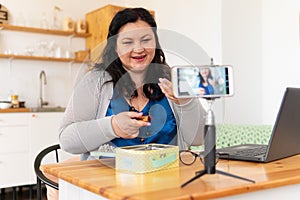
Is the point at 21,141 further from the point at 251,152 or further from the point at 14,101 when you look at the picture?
the point at 251,152

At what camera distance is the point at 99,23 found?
457 centimetres

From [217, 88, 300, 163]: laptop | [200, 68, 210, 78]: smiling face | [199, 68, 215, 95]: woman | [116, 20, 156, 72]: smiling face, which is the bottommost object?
[217, 88, 300, 163]: laptop

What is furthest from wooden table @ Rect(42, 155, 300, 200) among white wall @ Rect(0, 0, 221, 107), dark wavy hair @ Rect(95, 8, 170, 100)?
white wall @ Rect(0, 0, 221, 107)

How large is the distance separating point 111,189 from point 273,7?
322 cm

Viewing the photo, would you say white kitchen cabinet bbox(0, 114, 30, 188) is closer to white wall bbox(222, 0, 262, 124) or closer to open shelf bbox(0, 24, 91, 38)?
open shelf bbox(0, 24, 91, 38)

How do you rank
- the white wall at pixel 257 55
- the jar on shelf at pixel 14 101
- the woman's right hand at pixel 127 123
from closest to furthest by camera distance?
the woman's right hand at pixel 127 123 → the white wall at pixel 257 55 → the jar on shelf at pixel 14 101

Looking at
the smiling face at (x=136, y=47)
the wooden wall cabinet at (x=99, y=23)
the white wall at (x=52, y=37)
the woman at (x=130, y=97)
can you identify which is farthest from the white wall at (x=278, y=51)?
the smiling face at (x=136, y=47)

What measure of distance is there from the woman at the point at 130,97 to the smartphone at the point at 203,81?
42 centimetres

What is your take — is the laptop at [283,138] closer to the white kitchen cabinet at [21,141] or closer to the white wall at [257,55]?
the white wall at [257,55]

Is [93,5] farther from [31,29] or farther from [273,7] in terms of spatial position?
[273,7]

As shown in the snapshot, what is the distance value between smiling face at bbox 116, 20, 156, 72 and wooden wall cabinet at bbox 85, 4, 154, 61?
2.81 meters

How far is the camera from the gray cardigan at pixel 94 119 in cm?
132

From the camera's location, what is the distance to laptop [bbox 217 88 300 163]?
3.80 ft

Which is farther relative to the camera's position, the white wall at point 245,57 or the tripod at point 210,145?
the white wall at point 245,57
